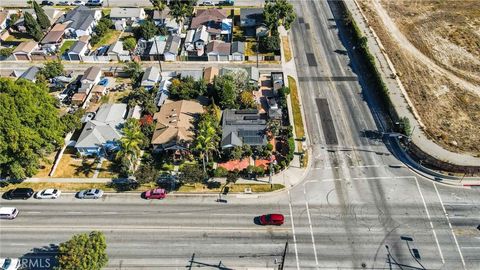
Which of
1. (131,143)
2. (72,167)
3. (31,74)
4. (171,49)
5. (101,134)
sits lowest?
(72,167)

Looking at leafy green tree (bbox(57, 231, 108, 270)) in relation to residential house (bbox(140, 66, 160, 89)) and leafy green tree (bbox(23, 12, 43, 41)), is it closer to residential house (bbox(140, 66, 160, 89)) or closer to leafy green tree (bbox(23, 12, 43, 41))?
residential house (bbox(140, 66, 160, 89))

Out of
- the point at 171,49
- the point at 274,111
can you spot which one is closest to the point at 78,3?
the point at 171,49

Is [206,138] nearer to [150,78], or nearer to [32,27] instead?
[150,78]

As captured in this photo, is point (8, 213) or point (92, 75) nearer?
point (8, 213)

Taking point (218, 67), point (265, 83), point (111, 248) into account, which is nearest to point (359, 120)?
point (265, 83)

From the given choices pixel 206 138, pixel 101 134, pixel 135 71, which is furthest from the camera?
pixel 135 71

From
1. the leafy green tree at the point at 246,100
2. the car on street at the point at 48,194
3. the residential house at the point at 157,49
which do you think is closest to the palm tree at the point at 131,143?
the car on street at the point at 48,194
